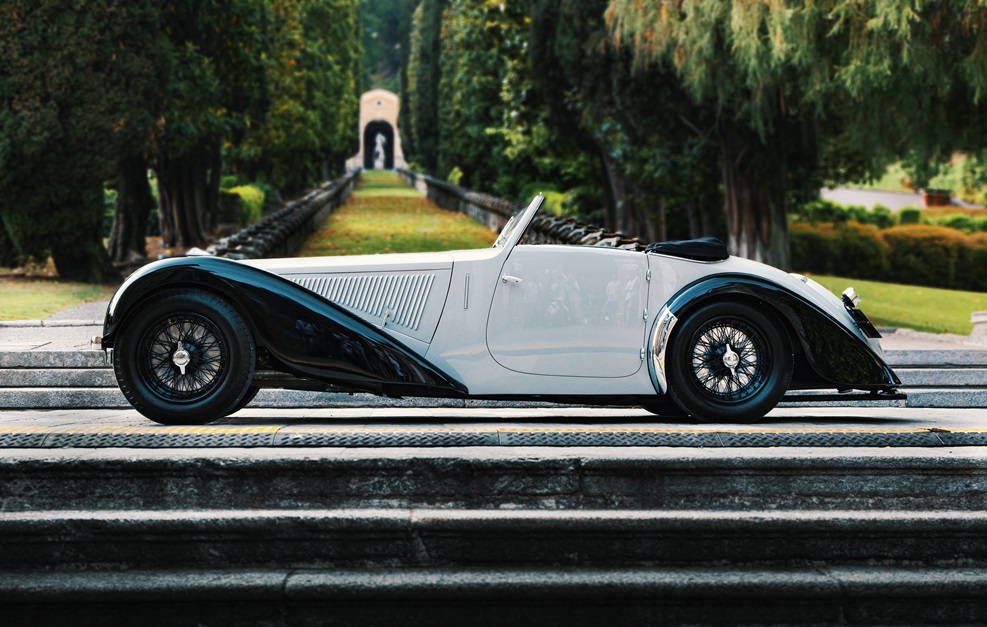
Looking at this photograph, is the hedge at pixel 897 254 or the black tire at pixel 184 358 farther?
the hedge at pixel 897 254

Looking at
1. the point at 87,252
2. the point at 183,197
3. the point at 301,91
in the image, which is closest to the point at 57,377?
the point at 87,252

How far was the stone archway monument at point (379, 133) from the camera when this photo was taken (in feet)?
334

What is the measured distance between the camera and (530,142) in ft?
85.1

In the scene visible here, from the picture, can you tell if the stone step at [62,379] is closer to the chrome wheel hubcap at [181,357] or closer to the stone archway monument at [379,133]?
the chrome wheel hubcap at [181,357]

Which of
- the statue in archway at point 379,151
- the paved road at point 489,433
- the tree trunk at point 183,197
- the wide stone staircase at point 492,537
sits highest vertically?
the statue in archway at point 379,151

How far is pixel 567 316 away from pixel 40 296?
963 cm

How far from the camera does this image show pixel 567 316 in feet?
17.5

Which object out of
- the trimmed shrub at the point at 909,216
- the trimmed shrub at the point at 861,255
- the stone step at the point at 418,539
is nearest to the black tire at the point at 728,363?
the stone step at the point at 418,539

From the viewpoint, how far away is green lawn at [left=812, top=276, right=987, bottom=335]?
16219 millimetres

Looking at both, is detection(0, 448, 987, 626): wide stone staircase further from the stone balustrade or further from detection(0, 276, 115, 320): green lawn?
detection(0, 276, 115, 320): green lawn

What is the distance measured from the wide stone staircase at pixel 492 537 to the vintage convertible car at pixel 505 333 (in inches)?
28.8

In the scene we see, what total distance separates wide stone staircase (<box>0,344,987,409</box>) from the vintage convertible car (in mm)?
1531

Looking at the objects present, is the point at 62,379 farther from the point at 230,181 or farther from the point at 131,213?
the point at 230,181

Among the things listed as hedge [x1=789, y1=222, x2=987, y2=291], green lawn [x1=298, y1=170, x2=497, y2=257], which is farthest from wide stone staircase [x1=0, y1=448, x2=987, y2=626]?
hedge [x1=789, y1=222, x2=987, y2=291]
